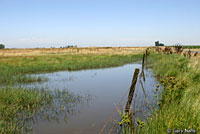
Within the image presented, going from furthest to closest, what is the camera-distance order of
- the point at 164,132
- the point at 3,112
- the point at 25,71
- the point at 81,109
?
the point at 25,71
the point at 81,109
the point at 3,112
the point at 164,132

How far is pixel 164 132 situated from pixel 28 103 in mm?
7132

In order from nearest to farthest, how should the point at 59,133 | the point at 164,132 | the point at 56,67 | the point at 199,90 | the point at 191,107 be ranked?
the point at 164,132 → the point at 191,107 → the point at 59,133 → the point at 199,90 → the point at 56,67

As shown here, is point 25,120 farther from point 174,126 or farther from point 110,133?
point 174,126

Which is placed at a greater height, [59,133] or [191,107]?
[191,107]

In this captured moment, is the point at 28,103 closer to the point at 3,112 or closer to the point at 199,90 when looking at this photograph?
the point at 3,112

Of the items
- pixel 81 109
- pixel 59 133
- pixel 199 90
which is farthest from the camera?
pixel 81 109

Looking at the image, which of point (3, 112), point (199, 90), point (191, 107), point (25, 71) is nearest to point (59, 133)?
point (3, 112)

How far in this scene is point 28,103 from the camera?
8.77 metres

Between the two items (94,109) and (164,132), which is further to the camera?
(94,109)

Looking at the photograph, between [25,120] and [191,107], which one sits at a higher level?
[191,107]

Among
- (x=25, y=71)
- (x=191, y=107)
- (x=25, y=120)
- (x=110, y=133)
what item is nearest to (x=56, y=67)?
(x=25, y=71)

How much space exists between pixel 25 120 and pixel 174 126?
6.00m

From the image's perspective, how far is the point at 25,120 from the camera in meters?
7.18

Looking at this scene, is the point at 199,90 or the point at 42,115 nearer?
the point at 199,90
